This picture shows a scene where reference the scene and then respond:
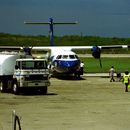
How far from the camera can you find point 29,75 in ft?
99.6

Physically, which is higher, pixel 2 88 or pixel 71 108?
pixel 2 88

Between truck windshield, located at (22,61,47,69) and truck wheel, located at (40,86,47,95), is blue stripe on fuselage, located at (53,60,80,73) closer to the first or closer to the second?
truck wheel, located at (40,86,47,95)

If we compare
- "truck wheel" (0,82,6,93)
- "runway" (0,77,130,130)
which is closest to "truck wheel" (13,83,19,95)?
"runway" (0,77,130,130)

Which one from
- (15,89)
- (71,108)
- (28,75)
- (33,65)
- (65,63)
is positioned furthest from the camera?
(65,63)

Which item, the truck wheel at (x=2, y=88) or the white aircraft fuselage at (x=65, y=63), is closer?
the truck wheel at (x=2, y=88)

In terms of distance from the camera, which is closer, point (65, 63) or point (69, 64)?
point (69, 64)

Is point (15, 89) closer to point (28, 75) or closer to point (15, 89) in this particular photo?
point (15, 89)

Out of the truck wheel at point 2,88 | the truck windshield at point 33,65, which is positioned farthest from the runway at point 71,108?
the truck windshield at point 33,65

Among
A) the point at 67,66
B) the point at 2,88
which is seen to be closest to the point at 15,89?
the point at 2,88

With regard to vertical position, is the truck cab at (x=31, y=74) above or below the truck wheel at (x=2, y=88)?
above

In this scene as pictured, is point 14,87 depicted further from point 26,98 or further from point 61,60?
point 61,60

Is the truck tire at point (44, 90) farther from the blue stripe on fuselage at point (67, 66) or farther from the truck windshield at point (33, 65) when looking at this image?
the blue stripe on fuselage at point (67, 66)

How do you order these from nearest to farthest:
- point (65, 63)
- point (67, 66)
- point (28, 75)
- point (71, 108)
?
point (71, 108), point (28, 75), point (67, 66), point (65, 63)

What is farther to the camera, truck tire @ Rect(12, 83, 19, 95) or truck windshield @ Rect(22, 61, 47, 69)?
truck tire @ Rect(12, 83, 19, 95)
